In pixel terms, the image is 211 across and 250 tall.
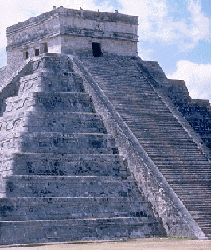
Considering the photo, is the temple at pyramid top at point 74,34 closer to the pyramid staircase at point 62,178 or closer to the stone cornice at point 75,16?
the stone cornice at point 75,16

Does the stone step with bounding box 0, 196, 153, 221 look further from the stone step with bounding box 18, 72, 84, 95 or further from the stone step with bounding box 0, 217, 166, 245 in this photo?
the stone step with bounding box 18, 72, 84, 95

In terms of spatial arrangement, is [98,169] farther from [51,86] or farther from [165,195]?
[51,86]

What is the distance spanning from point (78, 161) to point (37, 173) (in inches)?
66.6

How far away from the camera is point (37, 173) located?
27.8 metres

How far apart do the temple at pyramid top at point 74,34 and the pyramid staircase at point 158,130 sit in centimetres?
98

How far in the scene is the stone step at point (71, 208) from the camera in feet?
85.3

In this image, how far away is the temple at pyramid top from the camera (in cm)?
3747

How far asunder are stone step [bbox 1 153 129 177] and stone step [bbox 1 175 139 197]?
1.78 feet

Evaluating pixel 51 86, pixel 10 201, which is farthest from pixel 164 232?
pixel 51 86

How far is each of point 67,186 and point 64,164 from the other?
45.3 inches

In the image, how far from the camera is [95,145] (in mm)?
29984

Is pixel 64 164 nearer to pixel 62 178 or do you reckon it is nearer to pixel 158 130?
pixel 62 178

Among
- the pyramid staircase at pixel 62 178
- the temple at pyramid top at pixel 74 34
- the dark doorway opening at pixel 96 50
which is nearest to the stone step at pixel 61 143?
the pyramid staircase at pixel 62 178

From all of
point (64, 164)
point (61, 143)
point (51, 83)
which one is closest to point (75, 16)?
point (51, 83)
